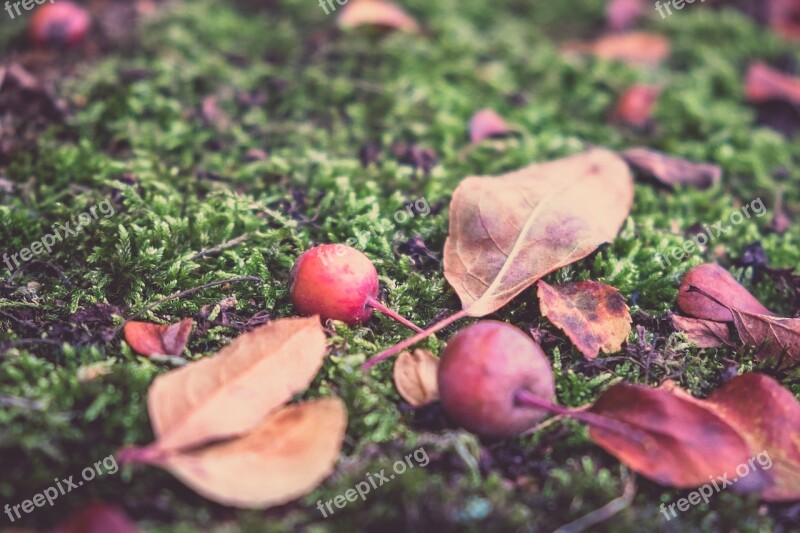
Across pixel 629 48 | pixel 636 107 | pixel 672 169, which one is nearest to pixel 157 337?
pixel 672 169

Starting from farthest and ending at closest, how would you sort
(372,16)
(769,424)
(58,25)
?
1. (372,16)
2. (58,25)
3. (769,424)

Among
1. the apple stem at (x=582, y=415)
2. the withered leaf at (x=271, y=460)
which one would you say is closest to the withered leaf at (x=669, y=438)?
the apple stem at (x=582, y=415)

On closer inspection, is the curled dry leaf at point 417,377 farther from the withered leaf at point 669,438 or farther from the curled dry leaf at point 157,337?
the curled dry leaf at point 157,337

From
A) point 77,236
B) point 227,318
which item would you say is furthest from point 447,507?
point 77,236

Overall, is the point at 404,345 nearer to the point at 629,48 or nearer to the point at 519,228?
the point at 519,228

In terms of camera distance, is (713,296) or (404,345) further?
(713,296)

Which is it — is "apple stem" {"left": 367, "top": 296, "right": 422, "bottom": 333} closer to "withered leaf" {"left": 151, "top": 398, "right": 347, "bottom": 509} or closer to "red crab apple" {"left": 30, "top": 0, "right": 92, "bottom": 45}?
"withered leaf" {"left": 151, "top": 398, "right": 347, "bottom": 509}
